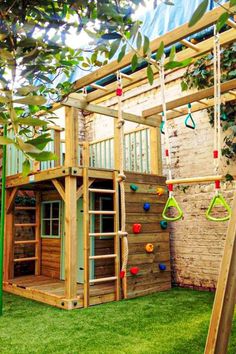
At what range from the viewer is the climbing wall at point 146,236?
532cm

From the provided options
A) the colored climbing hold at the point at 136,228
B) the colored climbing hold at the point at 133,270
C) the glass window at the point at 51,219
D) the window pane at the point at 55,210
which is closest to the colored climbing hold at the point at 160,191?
the colored climbing hold at the point at 136,228

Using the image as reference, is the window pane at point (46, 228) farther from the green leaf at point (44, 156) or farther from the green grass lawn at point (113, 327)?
the green leaf at point (44, 156)

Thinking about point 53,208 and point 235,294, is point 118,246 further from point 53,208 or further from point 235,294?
point 235,294

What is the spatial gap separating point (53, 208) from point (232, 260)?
5.81 m

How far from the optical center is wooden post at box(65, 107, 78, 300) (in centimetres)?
466

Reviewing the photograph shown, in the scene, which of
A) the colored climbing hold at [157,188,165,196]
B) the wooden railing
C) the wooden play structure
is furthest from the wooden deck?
the wooden railing

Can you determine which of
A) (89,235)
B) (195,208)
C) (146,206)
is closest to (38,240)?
(89,235)

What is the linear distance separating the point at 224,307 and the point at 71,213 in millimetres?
3494

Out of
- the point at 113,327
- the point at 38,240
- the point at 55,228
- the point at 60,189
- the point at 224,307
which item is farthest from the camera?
the point at 38,240

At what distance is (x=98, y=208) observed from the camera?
6211 millimetres

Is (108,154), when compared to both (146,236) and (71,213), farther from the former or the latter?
(71,213)

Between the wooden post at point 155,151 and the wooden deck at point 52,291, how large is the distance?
2104 mm

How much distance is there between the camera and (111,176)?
539 centimetres

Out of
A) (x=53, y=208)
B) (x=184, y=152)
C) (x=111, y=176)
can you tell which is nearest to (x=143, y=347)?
(x=111, y=176)
